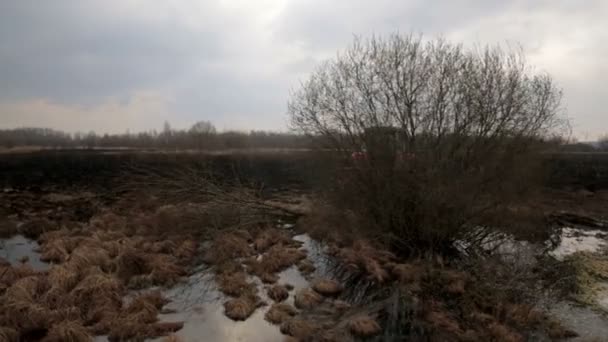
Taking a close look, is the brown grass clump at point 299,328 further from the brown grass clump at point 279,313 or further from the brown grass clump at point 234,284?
the brown grass clump at point 234,284

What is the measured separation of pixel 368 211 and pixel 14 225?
1136cm

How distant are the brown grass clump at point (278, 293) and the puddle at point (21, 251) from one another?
5621 mm

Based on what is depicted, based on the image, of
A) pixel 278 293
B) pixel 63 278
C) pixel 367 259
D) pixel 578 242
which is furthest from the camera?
pixel 578 242

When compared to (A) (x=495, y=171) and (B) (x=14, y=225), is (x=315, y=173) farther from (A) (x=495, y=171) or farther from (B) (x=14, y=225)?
(B) (x=14, y=225)

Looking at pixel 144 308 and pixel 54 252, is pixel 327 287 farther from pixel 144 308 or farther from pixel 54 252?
pixel 54 252

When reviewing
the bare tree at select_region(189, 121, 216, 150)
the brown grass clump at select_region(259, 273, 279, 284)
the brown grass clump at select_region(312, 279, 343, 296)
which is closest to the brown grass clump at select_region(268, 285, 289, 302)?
the brown grass clump at select_region(259, 273, 279, 284)

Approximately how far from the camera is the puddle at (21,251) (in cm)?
919

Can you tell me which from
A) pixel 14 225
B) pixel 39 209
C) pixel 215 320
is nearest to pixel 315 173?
pixel 215 320

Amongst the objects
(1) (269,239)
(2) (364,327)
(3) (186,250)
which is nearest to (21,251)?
(3) (186,250)

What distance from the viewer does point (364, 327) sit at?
6.05m

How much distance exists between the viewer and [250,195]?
13.5m

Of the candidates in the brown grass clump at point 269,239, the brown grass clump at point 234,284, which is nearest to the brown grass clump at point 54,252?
the brown grass clump at point 234,284

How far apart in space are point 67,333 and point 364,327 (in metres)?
4.59

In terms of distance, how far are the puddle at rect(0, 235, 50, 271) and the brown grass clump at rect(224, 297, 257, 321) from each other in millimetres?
5127
